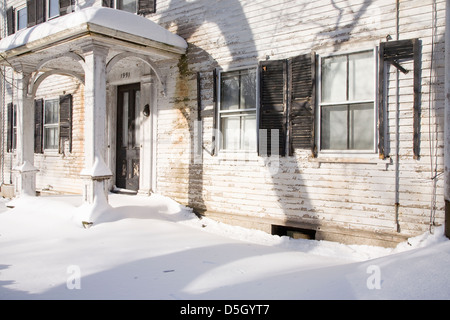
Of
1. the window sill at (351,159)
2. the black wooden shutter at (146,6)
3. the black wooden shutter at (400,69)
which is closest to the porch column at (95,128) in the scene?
the black wooden shutter at (146,6)

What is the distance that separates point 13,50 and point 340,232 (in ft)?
24.3

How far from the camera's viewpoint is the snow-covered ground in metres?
3.44

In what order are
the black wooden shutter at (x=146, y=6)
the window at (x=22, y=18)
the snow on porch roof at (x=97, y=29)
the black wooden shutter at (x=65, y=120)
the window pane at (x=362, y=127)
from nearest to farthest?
the window pane at (x=362, y=127) → the snow on porch roof at (x=97, y=29) → the black wooden shutter at (x=146, y=6) → the black wooden shutter at (x=65, y=120) → the window at (x=22, y=18)

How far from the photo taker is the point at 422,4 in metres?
5.27

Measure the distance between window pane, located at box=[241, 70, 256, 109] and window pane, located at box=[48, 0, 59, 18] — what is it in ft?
22.5

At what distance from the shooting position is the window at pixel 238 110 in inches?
274

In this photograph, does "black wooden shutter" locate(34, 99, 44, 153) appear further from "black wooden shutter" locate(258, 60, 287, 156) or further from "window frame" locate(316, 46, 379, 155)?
"window frame" locate(316, 46, 379, 155)

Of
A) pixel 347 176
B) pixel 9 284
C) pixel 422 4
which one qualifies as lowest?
pixel 9 284

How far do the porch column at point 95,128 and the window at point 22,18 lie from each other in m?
7.19

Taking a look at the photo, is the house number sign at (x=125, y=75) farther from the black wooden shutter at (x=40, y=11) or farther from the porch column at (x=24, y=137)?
the black wooden shutter at (x=40, y=11)

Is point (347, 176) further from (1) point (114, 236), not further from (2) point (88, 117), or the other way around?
(2) point (88, 117)

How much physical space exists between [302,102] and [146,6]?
4633 millimetres
